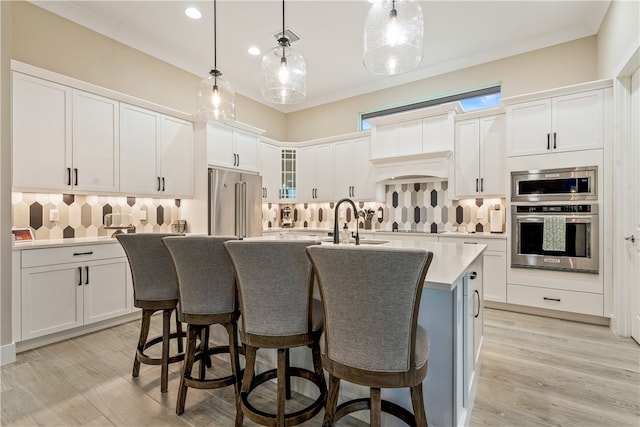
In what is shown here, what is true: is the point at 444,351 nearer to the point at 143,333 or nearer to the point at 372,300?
the point at 372,300

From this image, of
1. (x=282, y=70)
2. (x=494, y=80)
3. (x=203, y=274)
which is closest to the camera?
(x=203, y=274)

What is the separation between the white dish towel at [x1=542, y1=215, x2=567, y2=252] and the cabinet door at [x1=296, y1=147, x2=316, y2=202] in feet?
11.3

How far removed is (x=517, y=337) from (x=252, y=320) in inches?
106

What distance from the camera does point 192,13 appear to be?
3402 millimetres

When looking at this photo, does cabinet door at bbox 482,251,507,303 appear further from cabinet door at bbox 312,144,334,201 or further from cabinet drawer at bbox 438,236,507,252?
cabinet door at bbox 312,144,334,201

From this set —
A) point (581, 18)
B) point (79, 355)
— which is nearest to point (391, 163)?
point (581, 18)

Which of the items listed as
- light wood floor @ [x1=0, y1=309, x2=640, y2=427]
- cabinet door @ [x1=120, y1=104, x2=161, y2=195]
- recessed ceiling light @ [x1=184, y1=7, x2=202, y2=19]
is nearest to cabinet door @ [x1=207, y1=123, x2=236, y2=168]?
cabinet door @ [x1=120, y1=104, x2=161, y2=195]

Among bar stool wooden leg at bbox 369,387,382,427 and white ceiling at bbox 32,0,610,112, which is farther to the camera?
white ceiling at bbox 32,0,610,112

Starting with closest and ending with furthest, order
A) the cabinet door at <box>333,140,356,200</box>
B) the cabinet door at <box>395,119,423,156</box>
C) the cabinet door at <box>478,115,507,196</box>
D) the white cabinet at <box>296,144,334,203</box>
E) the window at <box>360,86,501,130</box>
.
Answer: the cabinet door at <box>478,115,507,196</box> → the window at <box>360,86,501,130</box> → the cabinet door at <box>395,119,423,156</box> → the cabinet door at <box>333,140,356,200</box> → the white cabinet at <box>296,144,334,203</box>

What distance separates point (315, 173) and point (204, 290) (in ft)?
13.5

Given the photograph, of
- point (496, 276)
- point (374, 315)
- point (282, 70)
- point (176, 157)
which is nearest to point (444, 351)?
point (374, 315)

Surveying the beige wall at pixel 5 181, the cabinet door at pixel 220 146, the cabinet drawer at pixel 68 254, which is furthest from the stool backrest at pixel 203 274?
the cabinet door at pixel 220 146

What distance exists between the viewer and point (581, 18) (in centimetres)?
350

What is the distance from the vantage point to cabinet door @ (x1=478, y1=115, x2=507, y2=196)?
3.87 m
